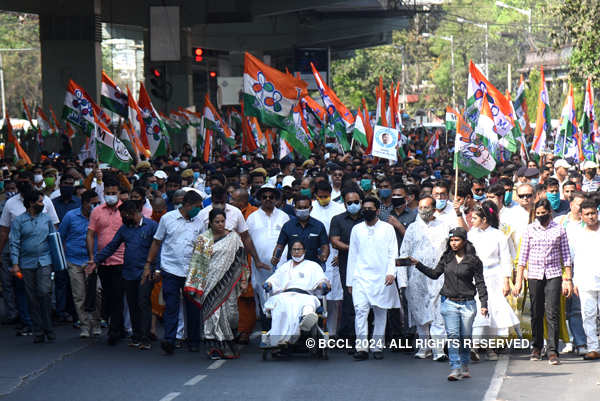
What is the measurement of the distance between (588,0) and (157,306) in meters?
17.0

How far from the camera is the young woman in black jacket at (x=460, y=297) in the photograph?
10.0 metres

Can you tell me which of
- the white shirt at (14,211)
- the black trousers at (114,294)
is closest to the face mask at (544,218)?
the black trousers at (114,294)

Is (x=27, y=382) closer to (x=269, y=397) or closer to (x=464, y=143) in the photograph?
(x=269, y=397)

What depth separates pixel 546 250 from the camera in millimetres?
11008

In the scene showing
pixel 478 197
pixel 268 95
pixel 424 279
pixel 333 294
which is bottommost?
pixel 333 294

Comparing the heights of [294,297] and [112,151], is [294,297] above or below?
below

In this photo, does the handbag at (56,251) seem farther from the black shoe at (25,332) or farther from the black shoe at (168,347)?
the black shoe at (168,347)

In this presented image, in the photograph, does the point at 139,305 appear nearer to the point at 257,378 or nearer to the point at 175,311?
the point at 175,311

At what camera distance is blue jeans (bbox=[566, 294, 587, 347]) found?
11.3 meters

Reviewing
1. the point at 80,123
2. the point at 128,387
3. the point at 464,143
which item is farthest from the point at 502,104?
the point at 128,387

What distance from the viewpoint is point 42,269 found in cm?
1231

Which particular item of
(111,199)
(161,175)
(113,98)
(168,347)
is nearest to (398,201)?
(168,347)

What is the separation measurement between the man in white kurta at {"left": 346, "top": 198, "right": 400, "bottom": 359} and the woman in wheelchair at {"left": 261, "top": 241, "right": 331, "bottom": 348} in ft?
1.16

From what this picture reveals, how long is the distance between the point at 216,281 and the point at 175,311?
2.24 feet
